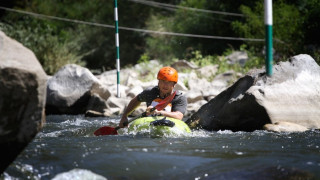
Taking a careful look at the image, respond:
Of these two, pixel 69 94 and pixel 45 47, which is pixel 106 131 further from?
pixel 45 47

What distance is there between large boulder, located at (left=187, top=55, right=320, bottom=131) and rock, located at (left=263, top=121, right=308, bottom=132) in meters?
0.20

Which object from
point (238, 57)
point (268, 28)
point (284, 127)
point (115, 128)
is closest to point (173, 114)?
point (115, 128)

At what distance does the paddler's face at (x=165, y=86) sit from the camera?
6.05 metres

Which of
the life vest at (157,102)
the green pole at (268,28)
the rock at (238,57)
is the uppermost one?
the rock at (238,57)

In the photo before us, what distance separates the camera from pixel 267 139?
5254mm

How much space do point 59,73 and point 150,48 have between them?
924 centimetres

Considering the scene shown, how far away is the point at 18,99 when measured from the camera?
9.58ft

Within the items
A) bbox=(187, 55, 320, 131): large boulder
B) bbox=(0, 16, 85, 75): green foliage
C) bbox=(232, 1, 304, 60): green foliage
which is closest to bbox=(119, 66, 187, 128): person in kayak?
bbox=(187, 55, 320, 131): large boulder

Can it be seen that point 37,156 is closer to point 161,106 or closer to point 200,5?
point 161,106

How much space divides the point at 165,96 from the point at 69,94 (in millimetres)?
3940

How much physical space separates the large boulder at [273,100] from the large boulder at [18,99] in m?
3.79

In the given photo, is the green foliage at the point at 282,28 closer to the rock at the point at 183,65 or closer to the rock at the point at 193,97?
the rock at the point at 183,65

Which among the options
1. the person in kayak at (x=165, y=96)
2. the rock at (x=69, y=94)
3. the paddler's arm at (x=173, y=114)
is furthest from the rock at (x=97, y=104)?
the paddler's arm at (x=173, y=114)

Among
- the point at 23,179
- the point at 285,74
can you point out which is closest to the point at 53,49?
the point at 285,74
